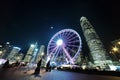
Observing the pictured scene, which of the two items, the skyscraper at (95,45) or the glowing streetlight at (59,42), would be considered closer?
the glowing streetlight at (59,42)

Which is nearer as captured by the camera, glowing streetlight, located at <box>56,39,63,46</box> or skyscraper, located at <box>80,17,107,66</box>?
glowing streetlight, located at <box>56,39,63,46</box>

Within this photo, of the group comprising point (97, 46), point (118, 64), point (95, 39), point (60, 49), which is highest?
point (95, 39)

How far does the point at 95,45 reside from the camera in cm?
8694

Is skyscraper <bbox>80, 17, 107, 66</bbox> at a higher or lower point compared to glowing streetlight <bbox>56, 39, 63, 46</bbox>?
higher

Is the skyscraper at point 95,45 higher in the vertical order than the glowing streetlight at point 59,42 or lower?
higher

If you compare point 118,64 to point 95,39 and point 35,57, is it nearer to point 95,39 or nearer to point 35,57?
point 95,39

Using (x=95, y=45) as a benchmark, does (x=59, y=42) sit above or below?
below

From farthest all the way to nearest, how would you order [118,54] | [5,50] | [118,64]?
[5,50] → [118,54] → [118,64]

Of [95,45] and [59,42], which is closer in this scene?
[59,42]

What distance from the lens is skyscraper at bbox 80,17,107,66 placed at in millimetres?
80688

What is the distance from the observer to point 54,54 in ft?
142

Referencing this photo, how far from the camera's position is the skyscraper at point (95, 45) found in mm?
80688

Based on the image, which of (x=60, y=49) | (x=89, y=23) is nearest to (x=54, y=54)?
(x=60, y=49)

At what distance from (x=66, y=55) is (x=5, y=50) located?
107350 millimetres
